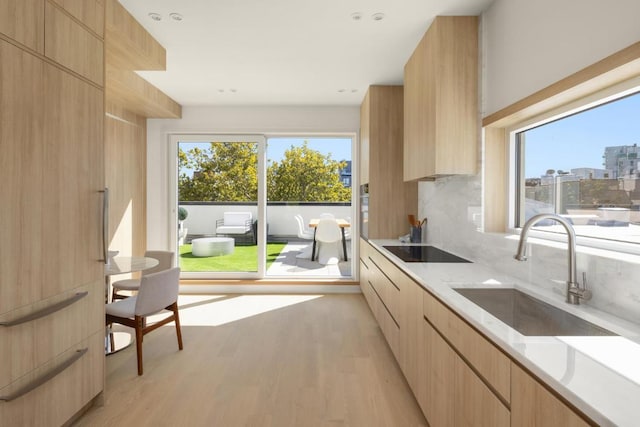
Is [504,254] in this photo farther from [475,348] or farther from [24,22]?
[24,22]

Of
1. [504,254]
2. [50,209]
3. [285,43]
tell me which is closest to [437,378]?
Result: [504,254]

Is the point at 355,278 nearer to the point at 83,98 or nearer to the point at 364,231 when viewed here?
the point at 364,231

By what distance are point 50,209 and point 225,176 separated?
3.43 meters

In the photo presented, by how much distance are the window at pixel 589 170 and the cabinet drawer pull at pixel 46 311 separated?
2.68 m

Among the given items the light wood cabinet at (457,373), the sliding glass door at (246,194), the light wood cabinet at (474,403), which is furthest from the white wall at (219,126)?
the light wood cabinet at (474,403)

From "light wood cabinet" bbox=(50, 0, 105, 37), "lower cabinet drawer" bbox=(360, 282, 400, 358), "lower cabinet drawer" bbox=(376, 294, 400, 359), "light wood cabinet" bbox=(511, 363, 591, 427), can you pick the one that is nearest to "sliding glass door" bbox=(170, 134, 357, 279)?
"lower cabinet drawer" bbox=(360, 282, 400, 358)

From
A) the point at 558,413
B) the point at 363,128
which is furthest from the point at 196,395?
the point at 363,128

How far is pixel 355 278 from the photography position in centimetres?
509

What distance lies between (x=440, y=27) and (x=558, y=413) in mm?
2508

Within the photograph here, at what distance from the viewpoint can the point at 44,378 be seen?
1.72 metres

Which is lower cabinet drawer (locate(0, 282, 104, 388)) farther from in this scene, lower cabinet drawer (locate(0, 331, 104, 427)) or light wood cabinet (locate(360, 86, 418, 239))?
light wood cabinet (locate(360, 86, 418, 239))

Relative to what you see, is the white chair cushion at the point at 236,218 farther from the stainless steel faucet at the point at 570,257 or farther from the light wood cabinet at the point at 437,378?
the stainless steel faucet at the point at 570,257

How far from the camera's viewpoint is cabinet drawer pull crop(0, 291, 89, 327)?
1.56m

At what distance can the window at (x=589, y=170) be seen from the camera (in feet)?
5.09
